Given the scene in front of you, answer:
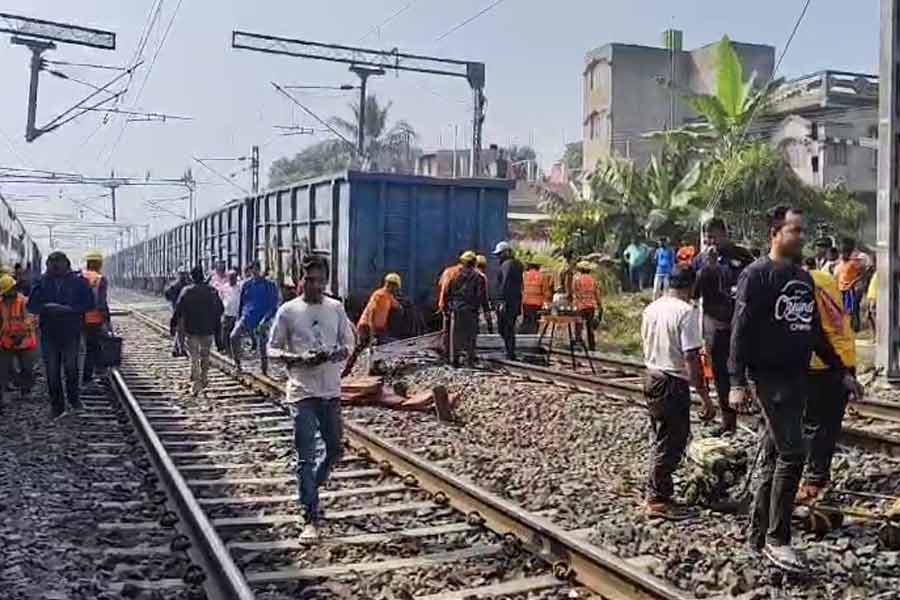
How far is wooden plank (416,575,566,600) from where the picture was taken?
210 inches

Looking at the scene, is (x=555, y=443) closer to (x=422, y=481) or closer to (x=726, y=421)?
(x=726, y=421)

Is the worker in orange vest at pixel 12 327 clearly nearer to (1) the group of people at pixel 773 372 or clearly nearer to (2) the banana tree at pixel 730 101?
(1) the group of people at pixel 773 372

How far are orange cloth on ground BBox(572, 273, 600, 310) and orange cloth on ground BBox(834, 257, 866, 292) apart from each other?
3773mm

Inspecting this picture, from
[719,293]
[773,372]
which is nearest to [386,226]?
[719,293]

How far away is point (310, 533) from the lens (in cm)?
646

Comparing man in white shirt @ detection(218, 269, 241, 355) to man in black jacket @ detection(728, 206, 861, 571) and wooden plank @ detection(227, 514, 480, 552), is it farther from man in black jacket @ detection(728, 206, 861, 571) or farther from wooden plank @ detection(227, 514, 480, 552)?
man in black jacket @ detection(728, 206, 861, 571)

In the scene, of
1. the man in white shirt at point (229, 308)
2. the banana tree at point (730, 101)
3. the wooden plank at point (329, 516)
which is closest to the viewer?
the wooden plank at point (329, 516)

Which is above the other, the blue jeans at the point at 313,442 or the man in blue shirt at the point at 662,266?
the man in blue shirt at the point at 662,266

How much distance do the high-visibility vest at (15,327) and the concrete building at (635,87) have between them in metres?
46.8

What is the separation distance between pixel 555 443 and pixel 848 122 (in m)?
31.3

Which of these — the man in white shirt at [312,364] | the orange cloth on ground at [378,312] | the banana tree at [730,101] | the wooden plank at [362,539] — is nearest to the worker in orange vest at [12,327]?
the orange cloth on ground at [378,312]

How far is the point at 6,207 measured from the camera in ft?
77.2

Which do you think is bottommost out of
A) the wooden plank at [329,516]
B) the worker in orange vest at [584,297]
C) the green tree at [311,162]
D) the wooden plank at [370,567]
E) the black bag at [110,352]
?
the wooden plank at [370,567]

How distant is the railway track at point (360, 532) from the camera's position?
5508 millimetres
